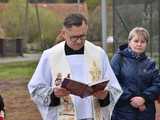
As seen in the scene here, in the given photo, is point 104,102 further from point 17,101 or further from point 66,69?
point 17,101

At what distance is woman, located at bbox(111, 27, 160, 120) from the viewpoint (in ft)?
18.8

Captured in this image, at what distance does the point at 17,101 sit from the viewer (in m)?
12.7

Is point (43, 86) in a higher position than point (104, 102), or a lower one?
higher

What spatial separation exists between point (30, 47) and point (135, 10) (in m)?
18.5

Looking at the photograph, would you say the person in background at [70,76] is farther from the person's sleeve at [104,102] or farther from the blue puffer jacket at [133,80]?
the blue puffer jacket at [133,80]

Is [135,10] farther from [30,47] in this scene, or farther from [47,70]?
[30,47]

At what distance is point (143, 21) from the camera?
11906mm

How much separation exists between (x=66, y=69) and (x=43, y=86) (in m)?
0.21

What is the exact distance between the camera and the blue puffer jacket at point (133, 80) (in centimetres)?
578

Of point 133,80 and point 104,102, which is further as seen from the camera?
point 133,80

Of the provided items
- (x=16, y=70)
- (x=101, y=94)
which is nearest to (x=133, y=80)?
(x=101, y=94)

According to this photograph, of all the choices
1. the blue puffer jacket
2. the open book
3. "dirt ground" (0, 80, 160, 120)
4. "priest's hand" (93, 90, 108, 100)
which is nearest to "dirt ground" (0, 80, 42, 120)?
"dirt ground" (0, 80, 160, 120)

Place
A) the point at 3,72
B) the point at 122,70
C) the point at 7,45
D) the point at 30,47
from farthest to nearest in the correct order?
the point at 30,47 → the point at 7,45 → the point at 3,72 → the point at 122,70

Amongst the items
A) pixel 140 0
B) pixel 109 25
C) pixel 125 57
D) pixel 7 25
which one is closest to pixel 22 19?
pixel 7 25
